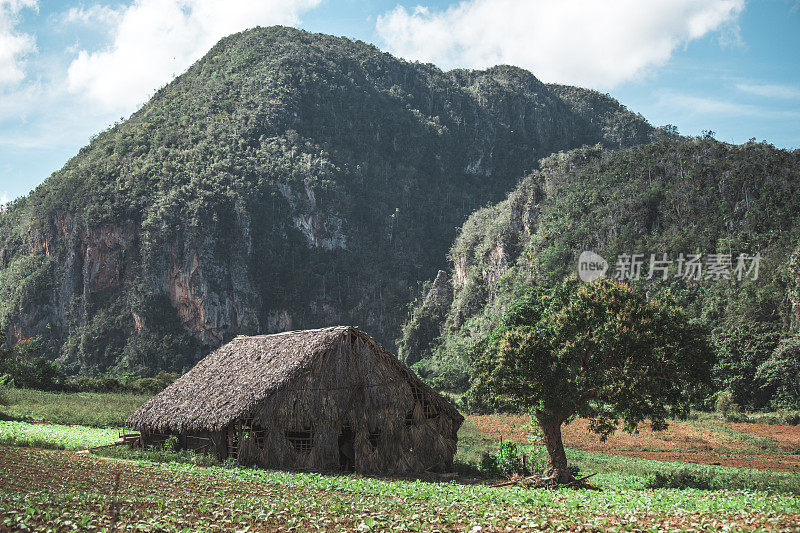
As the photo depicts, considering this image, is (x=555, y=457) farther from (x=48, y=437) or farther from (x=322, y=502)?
(x=48, y=437)

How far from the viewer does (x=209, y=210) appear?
108 m

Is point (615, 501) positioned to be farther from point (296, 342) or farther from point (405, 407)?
point (296, 342)

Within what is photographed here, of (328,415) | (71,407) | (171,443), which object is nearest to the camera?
(328,415)

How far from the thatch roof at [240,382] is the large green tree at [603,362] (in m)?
4.11

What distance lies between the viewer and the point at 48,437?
88.1 ft

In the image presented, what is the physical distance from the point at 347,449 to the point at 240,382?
4.78 meters

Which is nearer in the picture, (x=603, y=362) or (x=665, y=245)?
(x=603, y=362)

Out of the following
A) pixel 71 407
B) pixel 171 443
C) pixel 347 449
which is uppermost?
pixel 347 449

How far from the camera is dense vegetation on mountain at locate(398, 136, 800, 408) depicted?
54.4 meters

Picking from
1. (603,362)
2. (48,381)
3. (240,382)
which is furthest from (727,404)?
(48,381)

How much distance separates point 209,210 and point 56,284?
2608 cm

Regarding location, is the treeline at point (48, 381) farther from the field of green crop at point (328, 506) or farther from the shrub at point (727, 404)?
the shrub at point (727, 404)

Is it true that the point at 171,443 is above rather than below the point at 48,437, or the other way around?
above

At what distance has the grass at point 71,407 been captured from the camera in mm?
36500
